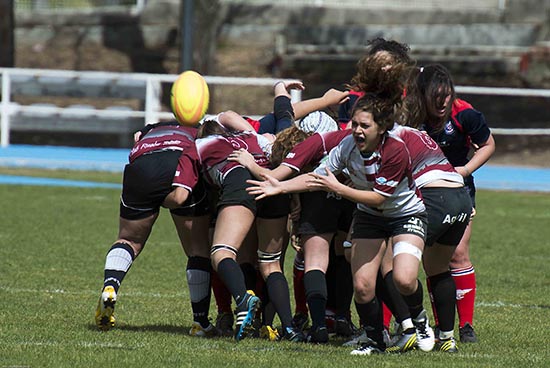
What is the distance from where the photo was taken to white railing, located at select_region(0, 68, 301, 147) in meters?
21.0

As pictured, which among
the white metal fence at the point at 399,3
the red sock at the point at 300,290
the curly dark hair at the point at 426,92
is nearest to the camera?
the curly dark hair at the point at 426,92

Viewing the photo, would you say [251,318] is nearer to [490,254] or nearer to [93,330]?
[93,330]

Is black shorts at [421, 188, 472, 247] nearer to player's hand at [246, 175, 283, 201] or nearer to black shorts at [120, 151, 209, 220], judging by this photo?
player's hand at [246, 175, 283, 201]

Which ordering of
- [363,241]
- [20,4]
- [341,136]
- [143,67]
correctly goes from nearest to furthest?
[363,241], [341,136], [143,67], [20,4]

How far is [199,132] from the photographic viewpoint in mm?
7062

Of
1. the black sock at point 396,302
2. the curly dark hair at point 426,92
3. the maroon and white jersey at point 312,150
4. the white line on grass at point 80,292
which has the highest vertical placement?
→ the curly dark hair at point 426,92

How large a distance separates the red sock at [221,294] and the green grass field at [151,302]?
11.1 inches

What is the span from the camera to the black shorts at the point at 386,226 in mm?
A: 6133

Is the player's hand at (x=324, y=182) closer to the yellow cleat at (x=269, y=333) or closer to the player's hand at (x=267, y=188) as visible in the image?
the player's hand at (x=267, y=188)

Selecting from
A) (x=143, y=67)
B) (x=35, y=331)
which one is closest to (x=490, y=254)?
(x=35, y=331)

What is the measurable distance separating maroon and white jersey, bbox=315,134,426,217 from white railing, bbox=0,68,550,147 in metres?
13.6

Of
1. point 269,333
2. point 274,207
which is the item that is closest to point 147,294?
point 269,333

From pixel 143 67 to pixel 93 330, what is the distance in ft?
82.0

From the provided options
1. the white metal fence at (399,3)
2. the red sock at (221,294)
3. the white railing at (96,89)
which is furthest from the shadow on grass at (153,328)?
the white metal fence at (399,3)
